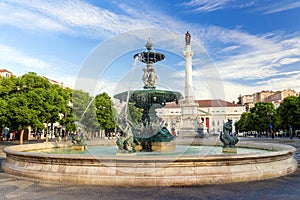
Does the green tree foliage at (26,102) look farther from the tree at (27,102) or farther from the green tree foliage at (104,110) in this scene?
the green tree foliage at (104,110)

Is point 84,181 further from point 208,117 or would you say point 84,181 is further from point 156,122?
point 208,117

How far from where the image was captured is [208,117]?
134875mm

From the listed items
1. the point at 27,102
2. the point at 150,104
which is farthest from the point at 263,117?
the point at 150,104

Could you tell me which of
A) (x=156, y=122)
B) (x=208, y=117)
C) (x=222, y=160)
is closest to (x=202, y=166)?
(x=222, y=160)

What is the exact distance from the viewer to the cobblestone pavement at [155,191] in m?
6.91

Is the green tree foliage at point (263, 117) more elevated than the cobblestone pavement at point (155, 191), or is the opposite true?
the green tree foliage at point (263, 117)

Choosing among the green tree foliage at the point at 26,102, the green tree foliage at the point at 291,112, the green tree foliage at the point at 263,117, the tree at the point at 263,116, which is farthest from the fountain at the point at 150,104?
the tree at the point at 263,116

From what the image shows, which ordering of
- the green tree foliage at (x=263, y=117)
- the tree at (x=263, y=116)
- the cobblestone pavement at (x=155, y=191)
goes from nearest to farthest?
1. the cobblestone pavement at (x=155, y=191)
2. the green tree foliage at (x=263, y=117)
3. the tree at (x=263, y=116)

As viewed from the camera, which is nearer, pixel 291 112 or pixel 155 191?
pixel 155 191

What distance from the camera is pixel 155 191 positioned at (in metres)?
7.43

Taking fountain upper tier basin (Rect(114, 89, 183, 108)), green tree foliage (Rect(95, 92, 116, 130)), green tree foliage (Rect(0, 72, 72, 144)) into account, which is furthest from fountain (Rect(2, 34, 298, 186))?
green tree foliage (Rect(95, 92, 116, 130))

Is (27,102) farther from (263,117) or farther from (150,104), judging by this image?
(263,117)

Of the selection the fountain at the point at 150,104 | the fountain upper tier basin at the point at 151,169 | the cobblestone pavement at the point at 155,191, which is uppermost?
the fountain at the point at 150,104

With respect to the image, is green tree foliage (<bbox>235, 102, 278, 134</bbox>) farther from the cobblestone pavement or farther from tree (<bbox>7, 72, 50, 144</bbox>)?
the cobblestone pavement
